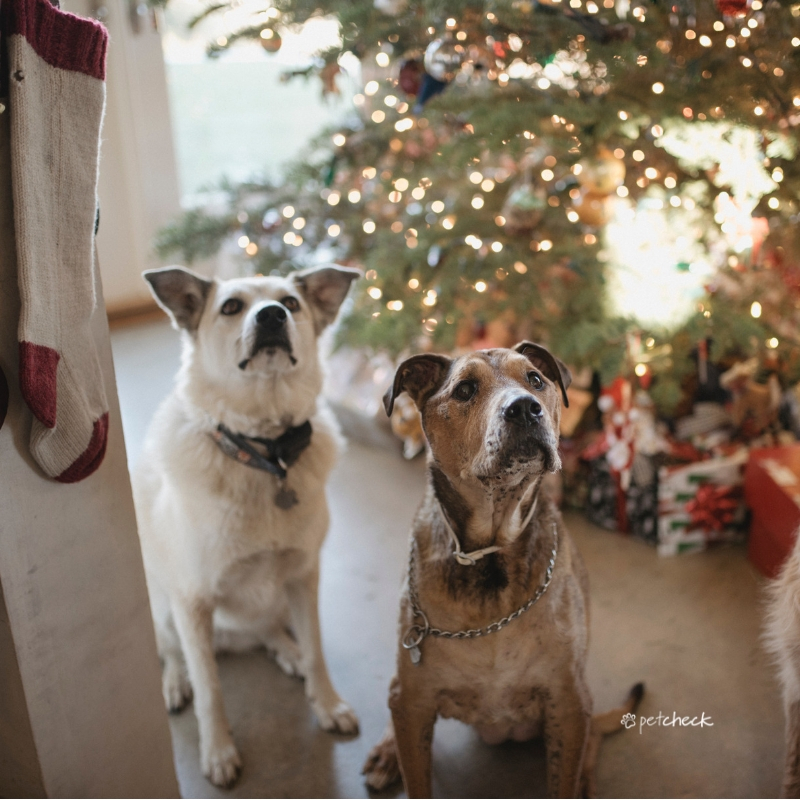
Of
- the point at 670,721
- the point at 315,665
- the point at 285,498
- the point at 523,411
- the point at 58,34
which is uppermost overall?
the point at 58,34

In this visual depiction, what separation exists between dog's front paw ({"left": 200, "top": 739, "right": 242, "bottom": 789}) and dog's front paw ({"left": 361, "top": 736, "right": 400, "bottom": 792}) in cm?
31

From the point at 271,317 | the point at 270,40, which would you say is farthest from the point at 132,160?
the point at 271,317

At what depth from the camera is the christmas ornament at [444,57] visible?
217 centimetres

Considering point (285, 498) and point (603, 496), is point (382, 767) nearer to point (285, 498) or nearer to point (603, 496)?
point (285, 498)

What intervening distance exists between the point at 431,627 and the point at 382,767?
544 millimetres

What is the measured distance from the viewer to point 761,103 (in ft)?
6.64

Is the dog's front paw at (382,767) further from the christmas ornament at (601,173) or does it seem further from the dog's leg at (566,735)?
the christmas ornament at (601,173)

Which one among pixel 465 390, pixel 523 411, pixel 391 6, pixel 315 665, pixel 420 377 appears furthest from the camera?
pixel 391 6

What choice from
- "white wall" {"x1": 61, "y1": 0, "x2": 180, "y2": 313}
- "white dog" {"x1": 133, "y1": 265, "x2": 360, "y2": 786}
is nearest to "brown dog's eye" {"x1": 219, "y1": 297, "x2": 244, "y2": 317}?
"white dog" {"x1": 133, "y1": 265, "x2": 360, "y2": 786}

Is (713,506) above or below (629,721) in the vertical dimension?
above

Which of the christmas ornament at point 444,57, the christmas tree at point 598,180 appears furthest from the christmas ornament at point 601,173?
the christmas ornament at point 444,57

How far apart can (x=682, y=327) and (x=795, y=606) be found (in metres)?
1.15

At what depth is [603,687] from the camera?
1937 millimetres

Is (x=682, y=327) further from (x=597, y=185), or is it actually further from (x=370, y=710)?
(x=370, y=710)
